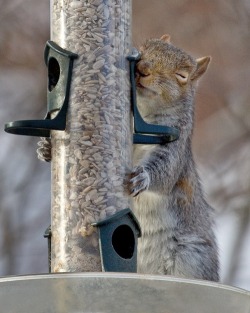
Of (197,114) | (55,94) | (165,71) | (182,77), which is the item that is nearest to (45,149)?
(55,94)

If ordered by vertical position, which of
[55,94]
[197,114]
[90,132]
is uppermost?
[197,114]

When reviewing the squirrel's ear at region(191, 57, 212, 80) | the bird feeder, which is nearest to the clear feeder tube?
the bird feeder

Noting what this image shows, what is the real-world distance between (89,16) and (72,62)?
126 millimetres

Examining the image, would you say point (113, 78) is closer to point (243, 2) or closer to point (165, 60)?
point (165, 60)

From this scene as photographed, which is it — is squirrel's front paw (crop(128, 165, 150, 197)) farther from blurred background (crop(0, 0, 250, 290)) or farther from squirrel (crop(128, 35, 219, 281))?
blurred background (crop(0, 0, 250, 290))

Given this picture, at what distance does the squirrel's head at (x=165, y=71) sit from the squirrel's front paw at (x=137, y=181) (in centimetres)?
34

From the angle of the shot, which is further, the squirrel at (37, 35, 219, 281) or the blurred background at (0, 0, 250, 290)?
the blurred background at (0, 0, 250, 290)

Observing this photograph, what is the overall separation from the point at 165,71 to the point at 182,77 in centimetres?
12

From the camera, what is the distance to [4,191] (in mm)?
5078

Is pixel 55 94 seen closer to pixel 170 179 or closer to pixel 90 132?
pixel 90 132

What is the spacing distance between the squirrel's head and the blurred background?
52.5 inches

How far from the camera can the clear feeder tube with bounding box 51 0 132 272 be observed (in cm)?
278

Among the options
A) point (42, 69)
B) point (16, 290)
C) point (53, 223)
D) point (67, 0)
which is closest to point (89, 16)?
point (67, 0)

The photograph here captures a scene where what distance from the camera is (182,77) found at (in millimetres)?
3506
